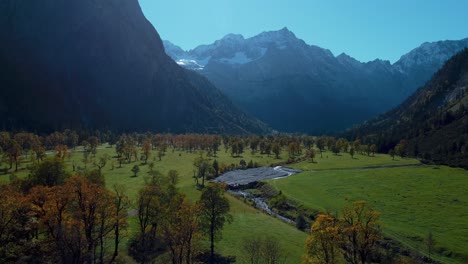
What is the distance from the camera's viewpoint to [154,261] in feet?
202

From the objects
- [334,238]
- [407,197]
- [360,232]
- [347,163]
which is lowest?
[407,197]

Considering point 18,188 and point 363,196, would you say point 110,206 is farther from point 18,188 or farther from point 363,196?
point 363,196

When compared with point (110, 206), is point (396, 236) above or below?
below

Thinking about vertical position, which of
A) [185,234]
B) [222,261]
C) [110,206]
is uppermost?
[110,206]

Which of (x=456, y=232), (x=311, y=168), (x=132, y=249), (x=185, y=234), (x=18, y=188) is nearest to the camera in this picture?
(x=185, y=234)

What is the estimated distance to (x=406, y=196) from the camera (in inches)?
4318

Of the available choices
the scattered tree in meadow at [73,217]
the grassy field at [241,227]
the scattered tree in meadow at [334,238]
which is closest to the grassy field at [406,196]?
the grassy field at [241,227]

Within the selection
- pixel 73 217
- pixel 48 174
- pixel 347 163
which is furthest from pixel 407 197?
pixel 48 174

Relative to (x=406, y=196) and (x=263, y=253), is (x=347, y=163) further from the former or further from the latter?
(x=263, y=253)

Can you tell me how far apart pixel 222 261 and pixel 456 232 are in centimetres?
5246

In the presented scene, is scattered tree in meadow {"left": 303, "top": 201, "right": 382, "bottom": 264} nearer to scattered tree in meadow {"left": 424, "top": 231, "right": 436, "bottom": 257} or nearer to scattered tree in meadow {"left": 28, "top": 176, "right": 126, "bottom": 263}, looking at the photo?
scattered tree in meadow {"left": 424, "top": 231, "right": 436, "bottom": 257}

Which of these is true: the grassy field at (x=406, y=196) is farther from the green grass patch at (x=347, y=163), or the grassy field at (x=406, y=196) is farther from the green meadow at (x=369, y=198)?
the green grass patch at (x=347, y=163)

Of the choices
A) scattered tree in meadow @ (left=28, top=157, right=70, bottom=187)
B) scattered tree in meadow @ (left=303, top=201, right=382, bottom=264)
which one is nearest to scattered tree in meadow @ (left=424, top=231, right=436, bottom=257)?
scattered tree in meadow @ (left=303, top=201, right=382, bottom=264)

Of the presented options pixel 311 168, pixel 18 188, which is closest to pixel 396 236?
pixel 18 188
